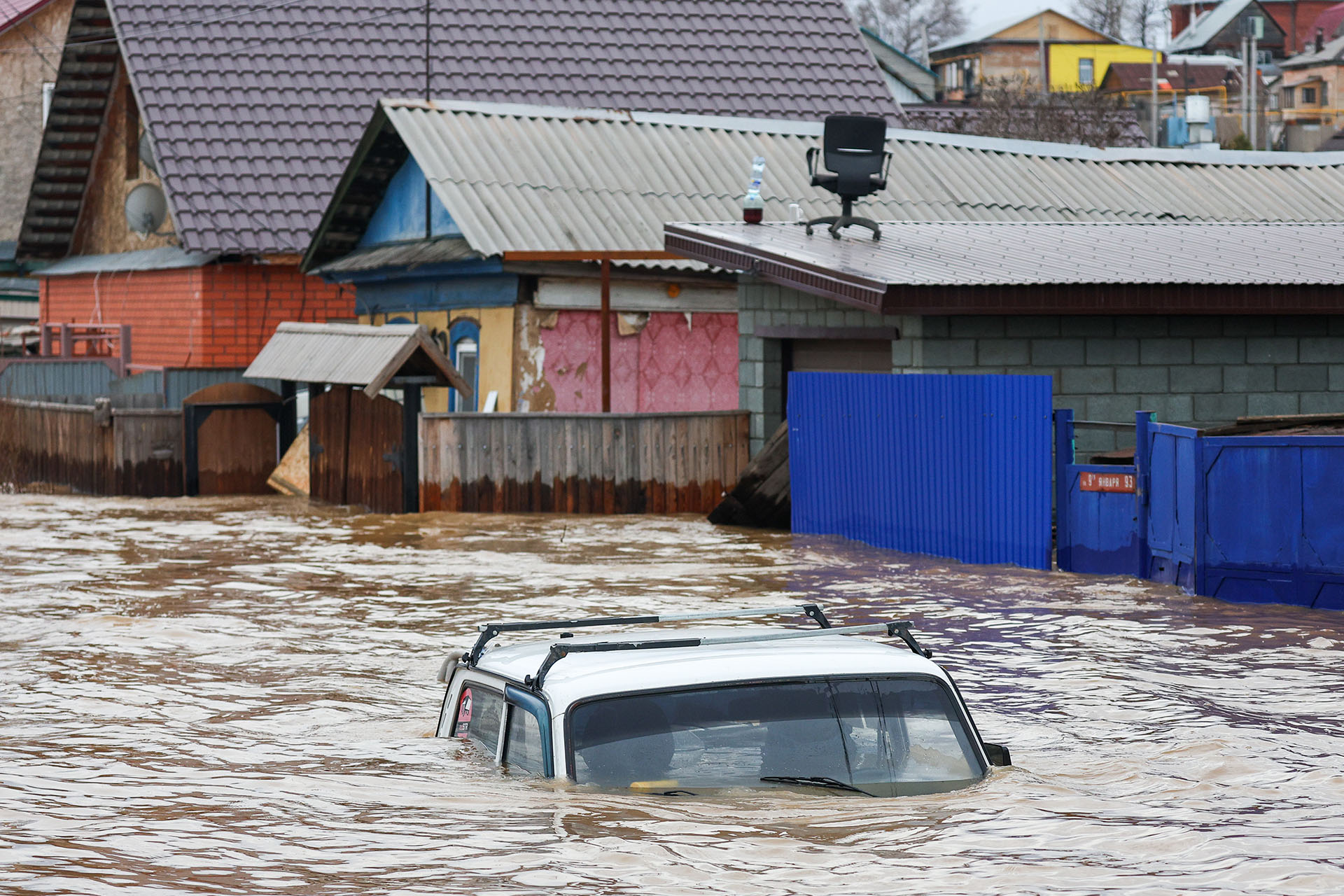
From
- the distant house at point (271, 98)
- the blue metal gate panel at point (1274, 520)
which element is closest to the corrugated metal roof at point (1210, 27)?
the distant house at point (271, 98)

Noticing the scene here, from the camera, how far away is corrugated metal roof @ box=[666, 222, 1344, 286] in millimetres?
15203

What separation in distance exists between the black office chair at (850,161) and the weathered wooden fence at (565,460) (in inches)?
97.7

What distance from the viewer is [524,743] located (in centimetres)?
592

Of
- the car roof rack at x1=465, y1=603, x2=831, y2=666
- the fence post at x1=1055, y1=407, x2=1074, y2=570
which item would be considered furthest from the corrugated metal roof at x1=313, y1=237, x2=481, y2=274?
the car roof rack at x1=465, y1=603, x2=831, y2=666

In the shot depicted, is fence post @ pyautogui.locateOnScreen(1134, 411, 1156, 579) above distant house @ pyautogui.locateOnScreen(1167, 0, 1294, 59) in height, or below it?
below

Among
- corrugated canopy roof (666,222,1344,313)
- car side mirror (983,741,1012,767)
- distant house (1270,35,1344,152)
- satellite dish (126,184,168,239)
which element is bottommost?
car side mirror (983,741,1012,767)

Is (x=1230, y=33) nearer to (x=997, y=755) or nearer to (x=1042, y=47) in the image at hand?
(x=1042, y=47)

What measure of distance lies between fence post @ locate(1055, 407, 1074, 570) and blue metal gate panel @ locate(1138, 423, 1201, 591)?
721mm

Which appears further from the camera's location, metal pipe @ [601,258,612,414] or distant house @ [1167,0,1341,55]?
distant house @ [1167,0,1341,55]

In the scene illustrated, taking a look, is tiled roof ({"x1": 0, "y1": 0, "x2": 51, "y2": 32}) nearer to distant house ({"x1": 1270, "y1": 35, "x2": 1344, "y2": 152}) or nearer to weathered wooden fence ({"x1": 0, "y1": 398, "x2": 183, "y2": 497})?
weathered wooden fence ({"x1": 0, "y1": 398, "x2": 183, "y2": 497})

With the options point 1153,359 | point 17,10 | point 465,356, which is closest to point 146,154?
point 465,356

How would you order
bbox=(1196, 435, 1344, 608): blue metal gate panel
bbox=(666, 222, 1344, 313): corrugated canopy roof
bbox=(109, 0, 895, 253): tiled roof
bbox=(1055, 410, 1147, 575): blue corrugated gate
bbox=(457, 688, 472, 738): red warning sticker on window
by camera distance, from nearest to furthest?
bbox=(457, 688, 472, 738): red warning sticker on window, bbox=(1196, 435, 1344, 608): blue metal gate panel, bbox=(1055, 410, 1147, 575): blue corrugated gate, bbox=(666, 222, 1344, 313): corrugated canopy roof, bbox=(109, 0, 895, 253): tiled roof

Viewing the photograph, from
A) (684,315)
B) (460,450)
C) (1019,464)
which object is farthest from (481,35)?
(1019,464)

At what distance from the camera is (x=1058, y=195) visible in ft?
80.4
